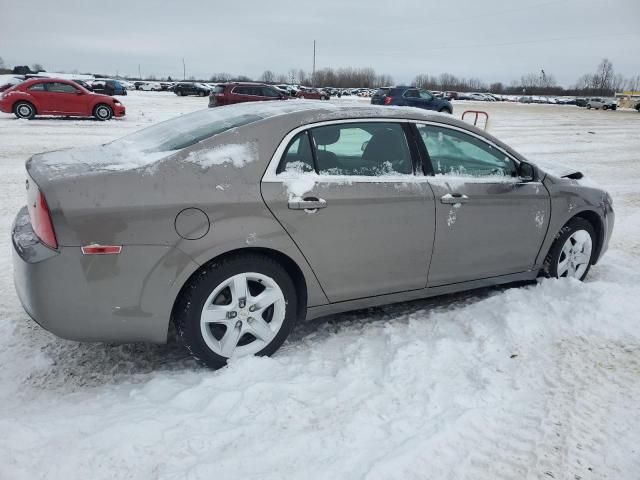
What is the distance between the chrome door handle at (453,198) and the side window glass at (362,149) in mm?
316

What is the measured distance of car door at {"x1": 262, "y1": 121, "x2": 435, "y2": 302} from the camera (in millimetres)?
3053

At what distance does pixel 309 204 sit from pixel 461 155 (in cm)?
143

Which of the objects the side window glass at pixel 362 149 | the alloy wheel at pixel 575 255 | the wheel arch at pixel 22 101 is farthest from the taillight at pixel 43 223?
the wheel arch at pixel 22 101

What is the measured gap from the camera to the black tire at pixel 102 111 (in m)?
18.8

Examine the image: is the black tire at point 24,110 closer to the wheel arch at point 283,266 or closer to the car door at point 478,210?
the wheel arch at point 283,266

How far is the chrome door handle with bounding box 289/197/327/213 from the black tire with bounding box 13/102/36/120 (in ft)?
61.2

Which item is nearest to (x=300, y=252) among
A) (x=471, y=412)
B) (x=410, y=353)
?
(x=410, y=353)

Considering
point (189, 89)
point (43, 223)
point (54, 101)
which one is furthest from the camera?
point (189, 89)

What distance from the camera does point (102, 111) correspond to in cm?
1883

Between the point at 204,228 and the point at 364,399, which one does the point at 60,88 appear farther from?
the point at 364,399

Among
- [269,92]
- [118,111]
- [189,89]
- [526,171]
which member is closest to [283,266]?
[526,171]

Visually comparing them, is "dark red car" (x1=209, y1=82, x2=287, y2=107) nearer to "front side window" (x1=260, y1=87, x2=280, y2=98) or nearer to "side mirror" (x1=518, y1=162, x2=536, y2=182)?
"front side window" (x1=260, y1=87, x2=280, y2=98)

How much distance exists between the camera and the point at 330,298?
10.8 feet

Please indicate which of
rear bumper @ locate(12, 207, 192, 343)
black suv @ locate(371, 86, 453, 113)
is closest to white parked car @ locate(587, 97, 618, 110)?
black suv @ locate(371, 86, 453, 113)
